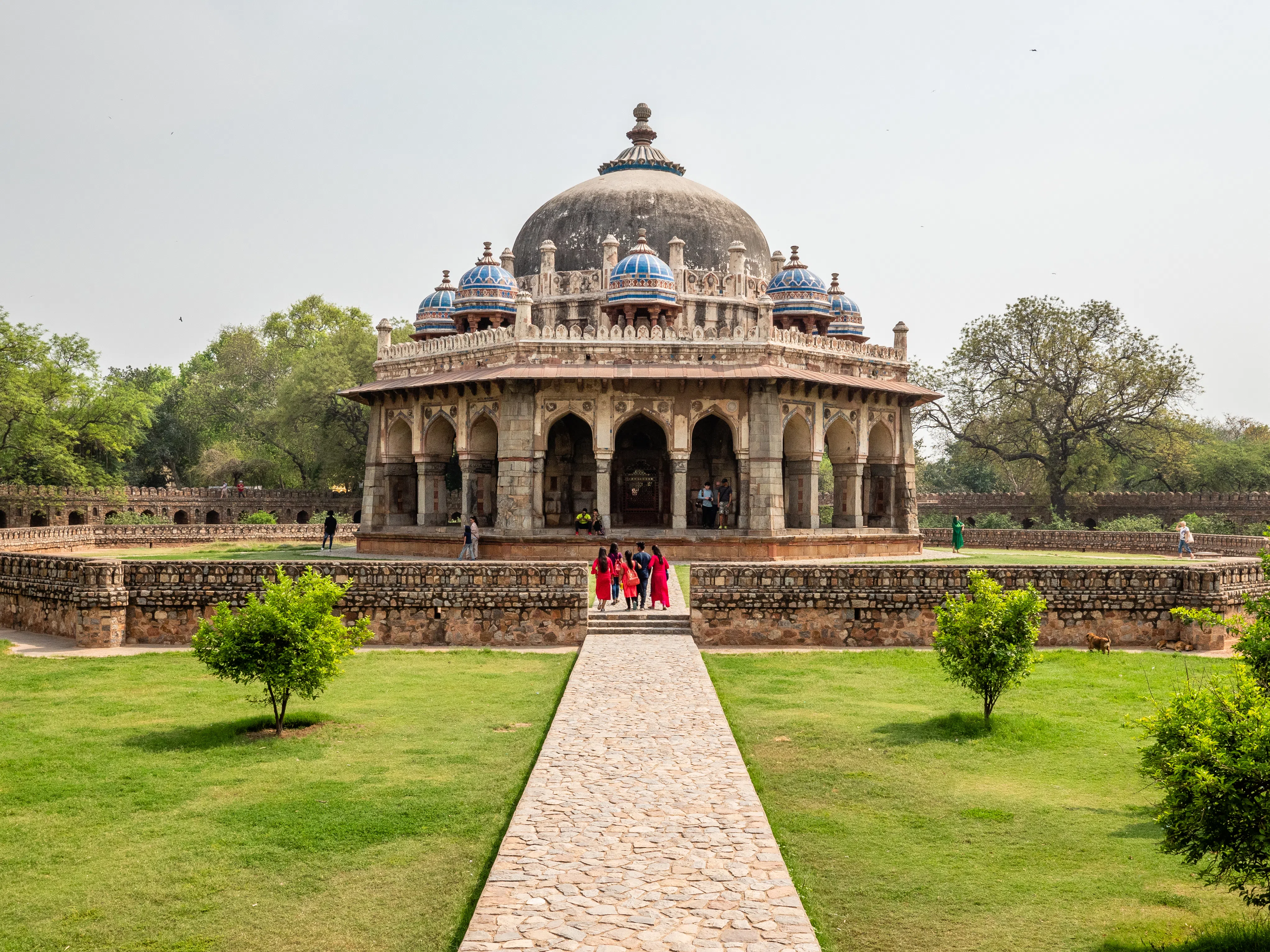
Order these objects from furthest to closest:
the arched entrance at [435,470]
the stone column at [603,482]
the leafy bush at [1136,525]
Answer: the leafy bush at [1136,525]
the arched entrance at [435,470]
the stone column at [603,482]

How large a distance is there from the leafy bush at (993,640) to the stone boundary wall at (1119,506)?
2718 centimetres

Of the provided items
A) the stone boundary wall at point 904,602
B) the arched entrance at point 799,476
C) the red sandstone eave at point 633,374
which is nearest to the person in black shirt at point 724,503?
the arched entrance at point 799,476

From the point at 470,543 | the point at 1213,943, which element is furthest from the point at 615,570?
the point at 1213,943

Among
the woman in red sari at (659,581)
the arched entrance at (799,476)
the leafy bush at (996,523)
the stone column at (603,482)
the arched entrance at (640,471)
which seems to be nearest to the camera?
the woman in red sari at (659,581)

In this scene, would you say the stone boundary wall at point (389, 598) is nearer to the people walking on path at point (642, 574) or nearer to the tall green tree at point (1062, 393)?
the people walking on path at point (642, 574)

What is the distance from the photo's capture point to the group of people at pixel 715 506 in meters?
25.2

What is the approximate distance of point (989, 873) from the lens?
19.5 ft

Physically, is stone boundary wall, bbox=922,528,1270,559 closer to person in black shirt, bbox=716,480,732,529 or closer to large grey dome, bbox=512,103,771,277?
person in black shirt, bbox=716,480,732,529

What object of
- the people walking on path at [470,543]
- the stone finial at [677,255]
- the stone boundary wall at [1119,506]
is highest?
the stone finial at [677,255]

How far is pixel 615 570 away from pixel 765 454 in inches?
356

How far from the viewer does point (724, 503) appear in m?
25.9

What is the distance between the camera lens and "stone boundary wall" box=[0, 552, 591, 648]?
14.1m

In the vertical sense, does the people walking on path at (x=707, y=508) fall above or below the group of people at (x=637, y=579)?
above

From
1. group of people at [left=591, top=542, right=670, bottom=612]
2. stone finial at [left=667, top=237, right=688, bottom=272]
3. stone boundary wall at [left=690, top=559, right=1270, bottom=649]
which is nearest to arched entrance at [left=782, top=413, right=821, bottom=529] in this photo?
stone finial at [left=667, top=237, right=688, bottom=272]
